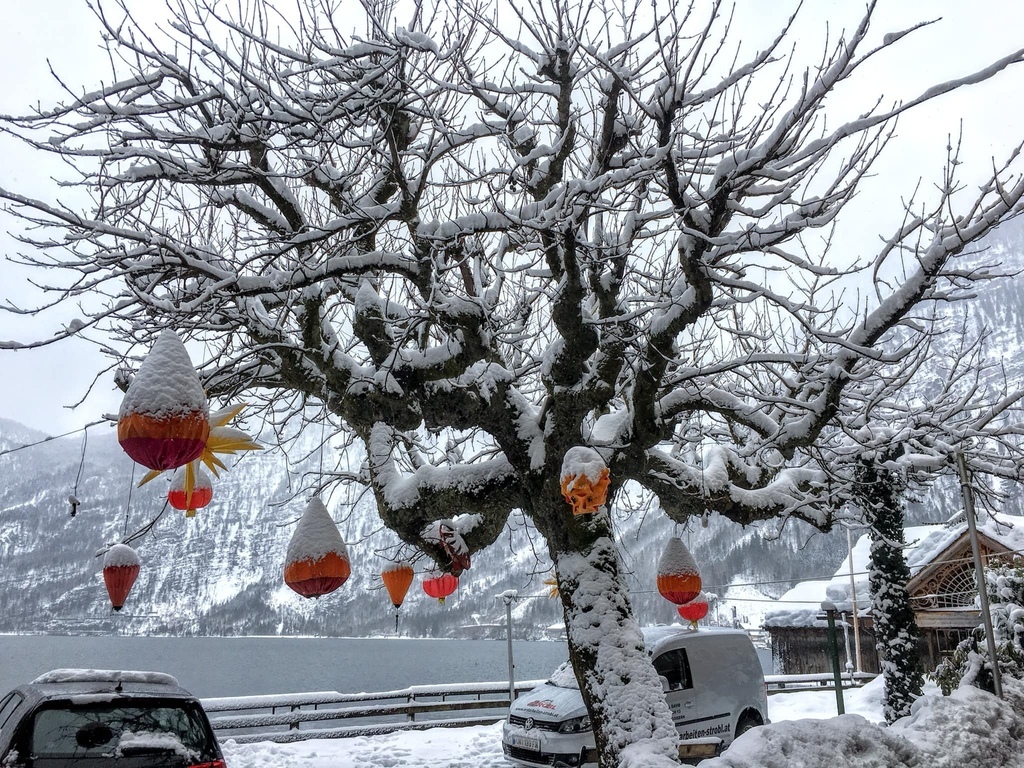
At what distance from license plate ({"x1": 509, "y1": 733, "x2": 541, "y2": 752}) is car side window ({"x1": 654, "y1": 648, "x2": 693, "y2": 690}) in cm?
219

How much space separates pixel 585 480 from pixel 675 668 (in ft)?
22.0

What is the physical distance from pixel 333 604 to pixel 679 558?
7978 inches

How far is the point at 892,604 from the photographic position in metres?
11.6

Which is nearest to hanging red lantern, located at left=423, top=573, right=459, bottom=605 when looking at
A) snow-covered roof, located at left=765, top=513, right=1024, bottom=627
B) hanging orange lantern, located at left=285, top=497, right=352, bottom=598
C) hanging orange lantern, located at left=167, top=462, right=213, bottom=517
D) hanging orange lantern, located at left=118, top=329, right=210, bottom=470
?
hanging orange lantern, located at left=285, top=497, right=352, bottom=598

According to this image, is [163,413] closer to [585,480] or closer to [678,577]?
[585,480]

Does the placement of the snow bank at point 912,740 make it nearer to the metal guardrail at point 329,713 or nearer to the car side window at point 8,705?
the car side window at point 8,705

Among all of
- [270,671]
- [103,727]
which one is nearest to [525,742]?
[103,727]

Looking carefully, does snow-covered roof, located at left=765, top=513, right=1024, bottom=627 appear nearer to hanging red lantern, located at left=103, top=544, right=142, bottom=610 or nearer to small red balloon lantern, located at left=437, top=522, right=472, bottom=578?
small red balloon lantern, located at left=437, top=522, right=472, bottom=578

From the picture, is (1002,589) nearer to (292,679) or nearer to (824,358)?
(824,358)

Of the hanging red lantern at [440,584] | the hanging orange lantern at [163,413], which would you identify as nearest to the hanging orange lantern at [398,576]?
the hanging red lantern at [440,584]

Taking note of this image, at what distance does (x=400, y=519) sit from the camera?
22.7ft

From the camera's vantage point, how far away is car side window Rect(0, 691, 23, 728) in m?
5.58

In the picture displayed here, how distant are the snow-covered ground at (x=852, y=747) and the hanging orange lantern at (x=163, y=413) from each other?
431 centimetres

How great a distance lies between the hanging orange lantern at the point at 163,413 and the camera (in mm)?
3506
